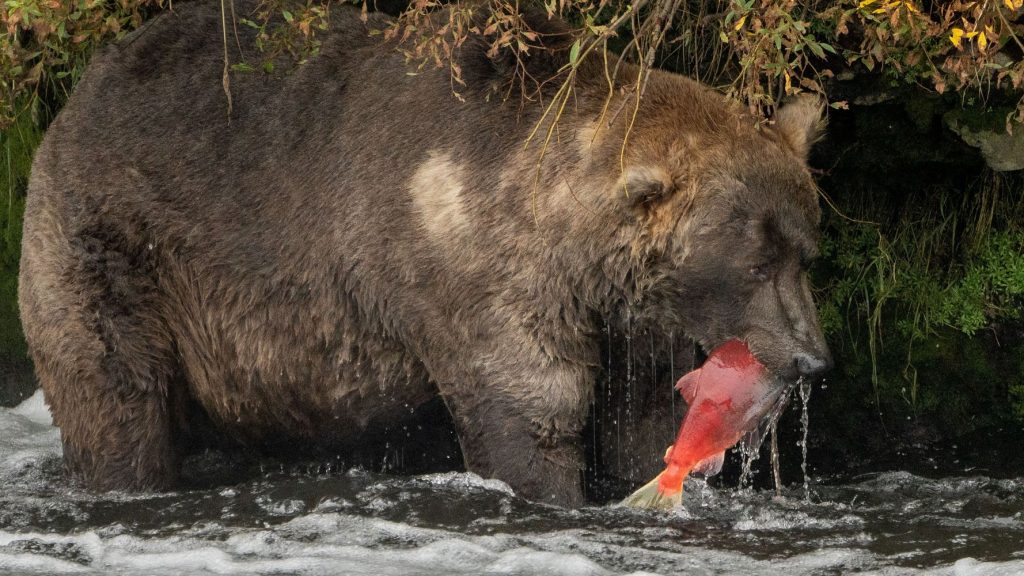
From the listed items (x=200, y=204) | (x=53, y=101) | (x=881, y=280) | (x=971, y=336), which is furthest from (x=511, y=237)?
(x=53, y=101)

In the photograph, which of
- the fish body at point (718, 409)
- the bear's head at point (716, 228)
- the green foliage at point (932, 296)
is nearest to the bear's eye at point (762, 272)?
the bear's head at point (716, 228)

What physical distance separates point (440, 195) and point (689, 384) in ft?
4.12

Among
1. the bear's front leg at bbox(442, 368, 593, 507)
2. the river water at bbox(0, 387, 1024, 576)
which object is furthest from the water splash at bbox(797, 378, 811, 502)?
the bear's front leg at bbox(442, 368, 593, 507)

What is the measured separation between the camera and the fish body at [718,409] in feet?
19.5

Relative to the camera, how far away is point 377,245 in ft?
21.0

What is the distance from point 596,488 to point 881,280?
1802mm

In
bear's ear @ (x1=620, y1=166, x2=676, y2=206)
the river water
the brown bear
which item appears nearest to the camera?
the river water

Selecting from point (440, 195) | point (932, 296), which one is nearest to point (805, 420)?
point (932, 296)

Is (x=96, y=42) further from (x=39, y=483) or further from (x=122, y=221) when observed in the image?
(x=39, y=483)

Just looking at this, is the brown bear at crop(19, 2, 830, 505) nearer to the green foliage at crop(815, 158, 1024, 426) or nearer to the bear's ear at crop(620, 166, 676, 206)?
the bear's ear at crop(620, 166, 676, 206)

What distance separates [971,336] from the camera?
750 centimetres

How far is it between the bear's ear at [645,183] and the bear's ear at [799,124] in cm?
65

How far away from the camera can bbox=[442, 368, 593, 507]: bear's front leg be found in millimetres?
6066

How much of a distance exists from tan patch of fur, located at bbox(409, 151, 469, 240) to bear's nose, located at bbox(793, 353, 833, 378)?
55.7 inches
